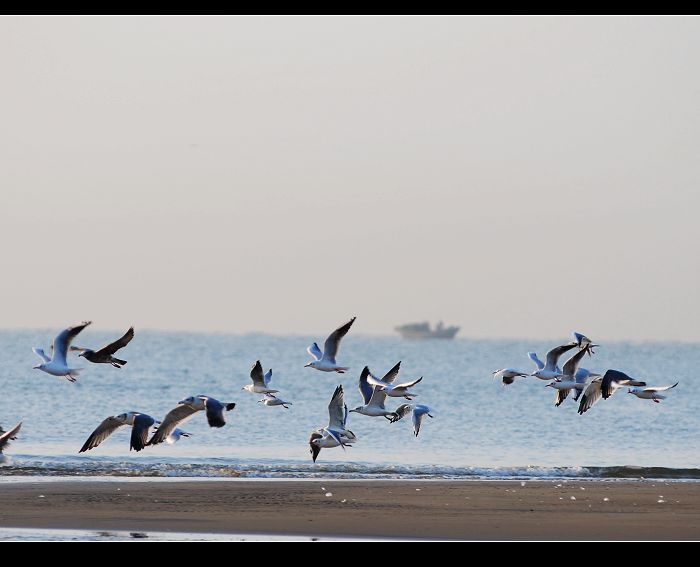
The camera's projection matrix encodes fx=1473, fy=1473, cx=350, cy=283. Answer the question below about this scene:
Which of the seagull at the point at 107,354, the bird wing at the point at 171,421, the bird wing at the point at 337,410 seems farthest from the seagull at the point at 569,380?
the seagull at the point at 107,354

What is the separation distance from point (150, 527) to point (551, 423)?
23.2m

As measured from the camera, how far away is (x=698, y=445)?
33.6m

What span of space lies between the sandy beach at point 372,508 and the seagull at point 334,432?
2.49 ft

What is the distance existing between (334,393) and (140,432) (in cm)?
410

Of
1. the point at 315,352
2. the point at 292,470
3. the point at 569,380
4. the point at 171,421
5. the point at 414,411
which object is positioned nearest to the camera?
the point at 171,421

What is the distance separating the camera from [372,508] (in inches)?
794

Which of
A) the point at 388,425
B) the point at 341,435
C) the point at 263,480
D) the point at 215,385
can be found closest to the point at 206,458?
the point at 263,480

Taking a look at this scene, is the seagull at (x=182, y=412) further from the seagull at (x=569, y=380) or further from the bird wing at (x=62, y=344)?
the seagull at (x=569, y=380)

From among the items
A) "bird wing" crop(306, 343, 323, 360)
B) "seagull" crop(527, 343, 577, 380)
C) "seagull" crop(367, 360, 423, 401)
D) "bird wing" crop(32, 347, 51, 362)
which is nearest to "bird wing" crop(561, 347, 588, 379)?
"seagull" crop(527, 343, 577, 380)

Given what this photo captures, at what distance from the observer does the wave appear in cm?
2456

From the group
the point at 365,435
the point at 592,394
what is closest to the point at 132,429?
the point at 592,394

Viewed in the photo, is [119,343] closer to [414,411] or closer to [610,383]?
[414,411]

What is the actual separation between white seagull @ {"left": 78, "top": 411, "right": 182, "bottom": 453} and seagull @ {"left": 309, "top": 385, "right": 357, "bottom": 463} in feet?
7.41
